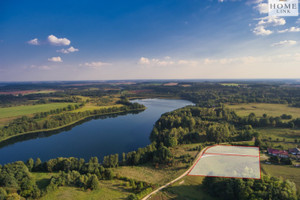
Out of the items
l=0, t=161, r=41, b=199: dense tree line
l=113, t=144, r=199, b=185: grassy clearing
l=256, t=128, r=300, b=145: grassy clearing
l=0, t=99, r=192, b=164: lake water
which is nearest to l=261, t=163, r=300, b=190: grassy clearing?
l=113, t=144, r=199, b=185: grassy clearing

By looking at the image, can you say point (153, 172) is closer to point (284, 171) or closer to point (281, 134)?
point (284, 171)

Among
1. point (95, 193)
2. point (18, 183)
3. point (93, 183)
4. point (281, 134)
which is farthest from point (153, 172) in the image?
point (281, 134)

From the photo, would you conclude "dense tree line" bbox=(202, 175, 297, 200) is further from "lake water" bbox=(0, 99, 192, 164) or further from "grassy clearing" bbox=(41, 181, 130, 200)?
"lake water" bbox=(0, 99, 192, 164)

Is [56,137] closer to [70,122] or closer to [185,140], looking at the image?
[70,122]

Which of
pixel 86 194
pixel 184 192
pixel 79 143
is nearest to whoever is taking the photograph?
pixel 184 192

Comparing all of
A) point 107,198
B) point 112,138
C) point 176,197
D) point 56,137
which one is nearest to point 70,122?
point 56,137
